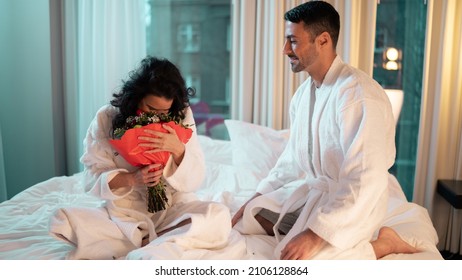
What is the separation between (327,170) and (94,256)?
2.75ft

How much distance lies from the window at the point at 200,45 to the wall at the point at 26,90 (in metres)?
0.73

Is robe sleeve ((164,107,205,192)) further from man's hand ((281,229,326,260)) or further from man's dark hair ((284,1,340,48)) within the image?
man's dark hair ((284,1,340,48))

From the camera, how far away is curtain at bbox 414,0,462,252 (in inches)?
109

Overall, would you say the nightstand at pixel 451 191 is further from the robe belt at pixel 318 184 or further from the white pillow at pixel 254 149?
the robe belt at pixel 318 184

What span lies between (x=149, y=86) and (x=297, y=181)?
2.31ft

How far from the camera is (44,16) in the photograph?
3121 mm

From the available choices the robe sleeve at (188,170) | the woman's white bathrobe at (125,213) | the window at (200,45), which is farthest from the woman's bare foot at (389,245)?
the window at (200,45)

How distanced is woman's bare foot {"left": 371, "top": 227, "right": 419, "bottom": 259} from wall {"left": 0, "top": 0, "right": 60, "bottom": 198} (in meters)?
2.38

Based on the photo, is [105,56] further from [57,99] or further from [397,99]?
[397,99]

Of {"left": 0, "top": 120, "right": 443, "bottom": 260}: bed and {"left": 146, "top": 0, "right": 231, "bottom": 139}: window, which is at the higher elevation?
{"left": 146, "top": 0, "right": 231, "bottom": 139}: window

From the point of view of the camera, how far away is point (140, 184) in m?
1.69

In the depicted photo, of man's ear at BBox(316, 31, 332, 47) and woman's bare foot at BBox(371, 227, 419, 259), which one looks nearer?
woman's bare foot at BBox(371, 227, 419, 259)

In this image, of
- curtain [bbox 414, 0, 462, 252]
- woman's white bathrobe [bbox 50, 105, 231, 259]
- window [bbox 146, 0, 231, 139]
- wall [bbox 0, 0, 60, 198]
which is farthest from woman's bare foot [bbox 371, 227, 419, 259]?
wall [bbox 0, 0, 60, 198]

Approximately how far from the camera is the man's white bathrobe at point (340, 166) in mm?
1464
